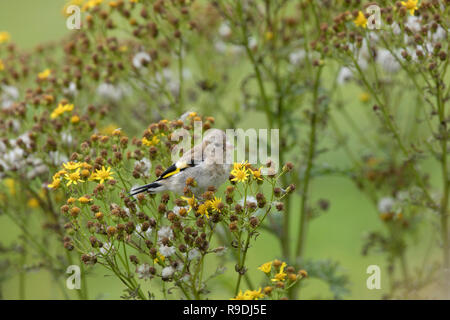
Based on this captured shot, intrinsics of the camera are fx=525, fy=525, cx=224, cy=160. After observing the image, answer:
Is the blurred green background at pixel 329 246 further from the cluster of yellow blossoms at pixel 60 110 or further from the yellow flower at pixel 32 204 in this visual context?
the cluster of yellow blossoms at pixel 60 110

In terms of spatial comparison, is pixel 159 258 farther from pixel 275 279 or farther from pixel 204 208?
pixel 275 279

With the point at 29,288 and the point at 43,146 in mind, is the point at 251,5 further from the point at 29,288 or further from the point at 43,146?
the point at 29,288

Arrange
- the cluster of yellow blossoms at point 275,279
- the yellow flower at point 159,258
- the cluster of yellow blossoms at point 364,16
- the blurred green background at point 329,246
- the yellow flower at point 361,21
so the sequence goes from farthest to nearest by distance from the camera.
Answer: the blurred green background at point 329,246, the yellow flower at point 361,21, the cluster of yellow blossoms at point 364,16, the yellow flower at point 159,258, the cluster of yellow blossoms at point 275,279

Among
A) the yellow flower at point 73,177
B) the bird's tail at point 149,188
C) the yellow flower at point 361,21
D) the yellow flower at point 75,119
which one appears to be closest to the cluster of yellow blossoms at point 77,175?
the yellow flower at point 73,177

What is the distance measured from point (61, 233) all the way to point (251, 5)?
197cm

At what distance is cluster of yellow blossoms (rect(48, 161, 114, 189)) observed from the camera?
231cm

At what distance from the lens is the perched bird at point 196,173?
2328 mm

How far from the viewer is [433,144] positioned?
117 inches

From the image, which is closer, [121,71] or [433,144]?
[433,144]

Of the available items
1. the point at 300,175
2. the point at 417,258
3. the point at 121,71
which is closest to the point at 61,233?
the point at 121,71

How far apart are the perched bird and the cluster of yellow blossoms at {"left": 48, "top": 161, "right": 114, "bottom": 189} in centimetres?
16

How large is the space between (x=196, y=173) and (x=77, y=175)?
525 millimetres

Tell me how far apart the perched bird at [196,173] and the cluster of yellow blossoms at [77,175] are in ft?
0.52

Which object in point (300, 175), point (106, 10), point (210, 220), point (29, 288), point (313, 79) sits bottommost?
point (29, 288)
